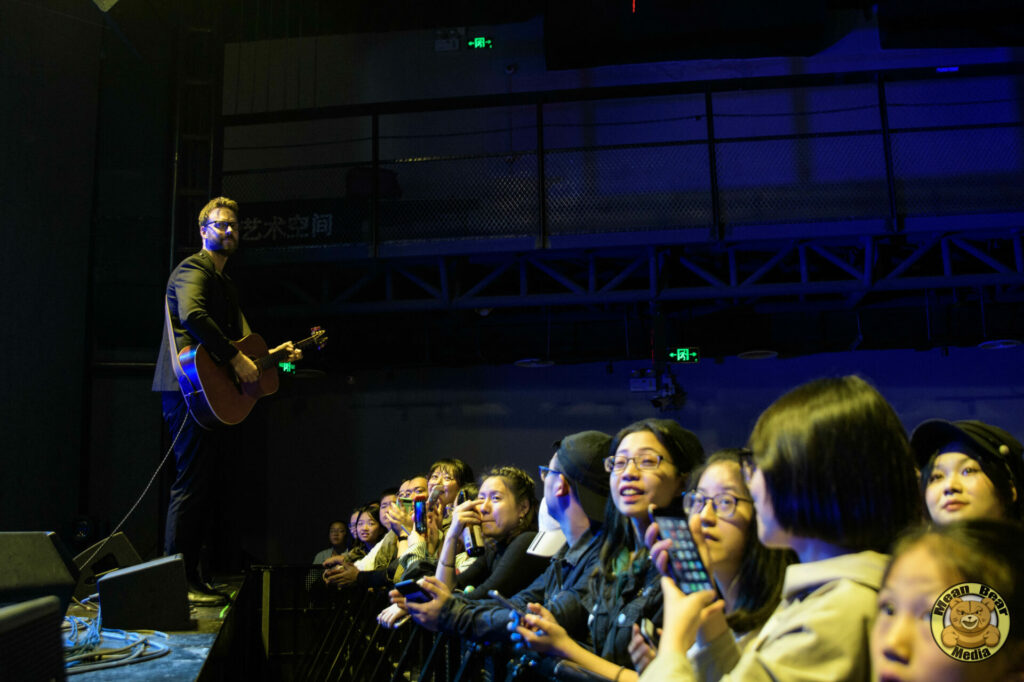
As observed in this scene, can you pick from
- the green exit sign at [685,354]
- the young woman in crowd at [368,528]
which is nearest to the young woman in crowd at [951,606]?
the young woman in crowd at [368,528]

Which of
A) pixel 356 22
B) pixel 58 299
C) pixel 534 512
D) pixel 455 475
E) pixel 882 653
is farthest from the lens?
pixel 356 22

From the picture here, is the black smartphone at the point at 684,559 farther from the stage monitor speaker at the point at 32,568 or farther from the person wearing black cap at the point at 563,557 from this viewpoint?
the stage monitor speaker at the point at 32,568

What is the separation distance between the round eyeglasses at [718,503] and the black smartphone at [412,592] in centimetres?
103

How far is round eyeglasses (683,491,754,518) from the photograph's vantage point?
1788 millimetres

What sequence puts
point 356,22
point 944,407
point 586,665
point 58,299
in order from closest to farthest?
point 586,665 → point 58,299 → point 944,407 → point 356,22

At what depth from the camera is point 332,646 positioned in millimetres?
4555

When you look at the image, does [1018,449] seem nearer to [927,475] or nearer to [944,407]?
[927,475]

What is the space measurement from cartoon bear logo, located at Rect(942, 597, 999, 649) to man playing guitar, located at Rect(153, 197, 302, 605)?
304 cm

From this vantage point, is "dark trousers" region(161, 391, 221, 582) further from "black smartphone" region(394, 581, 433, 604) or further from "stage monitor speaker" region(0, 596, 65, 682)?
"stage monitor speaker" region(0, 596, 65, 682)

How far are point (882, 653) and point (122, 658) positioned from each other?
236 cm

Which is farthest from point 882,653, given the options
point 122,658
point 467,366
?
point 467,366

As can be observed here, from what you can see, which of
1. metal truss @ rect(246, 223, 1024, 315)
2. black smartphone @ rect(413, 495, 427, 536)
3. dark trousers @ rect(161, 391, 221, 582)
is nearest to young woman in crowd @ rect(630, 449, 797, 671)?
black smartphone @ rect(413, 495, 427, 536)

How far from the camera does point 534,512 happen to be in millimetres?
3477

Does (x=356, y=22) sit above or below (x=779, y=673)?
above
